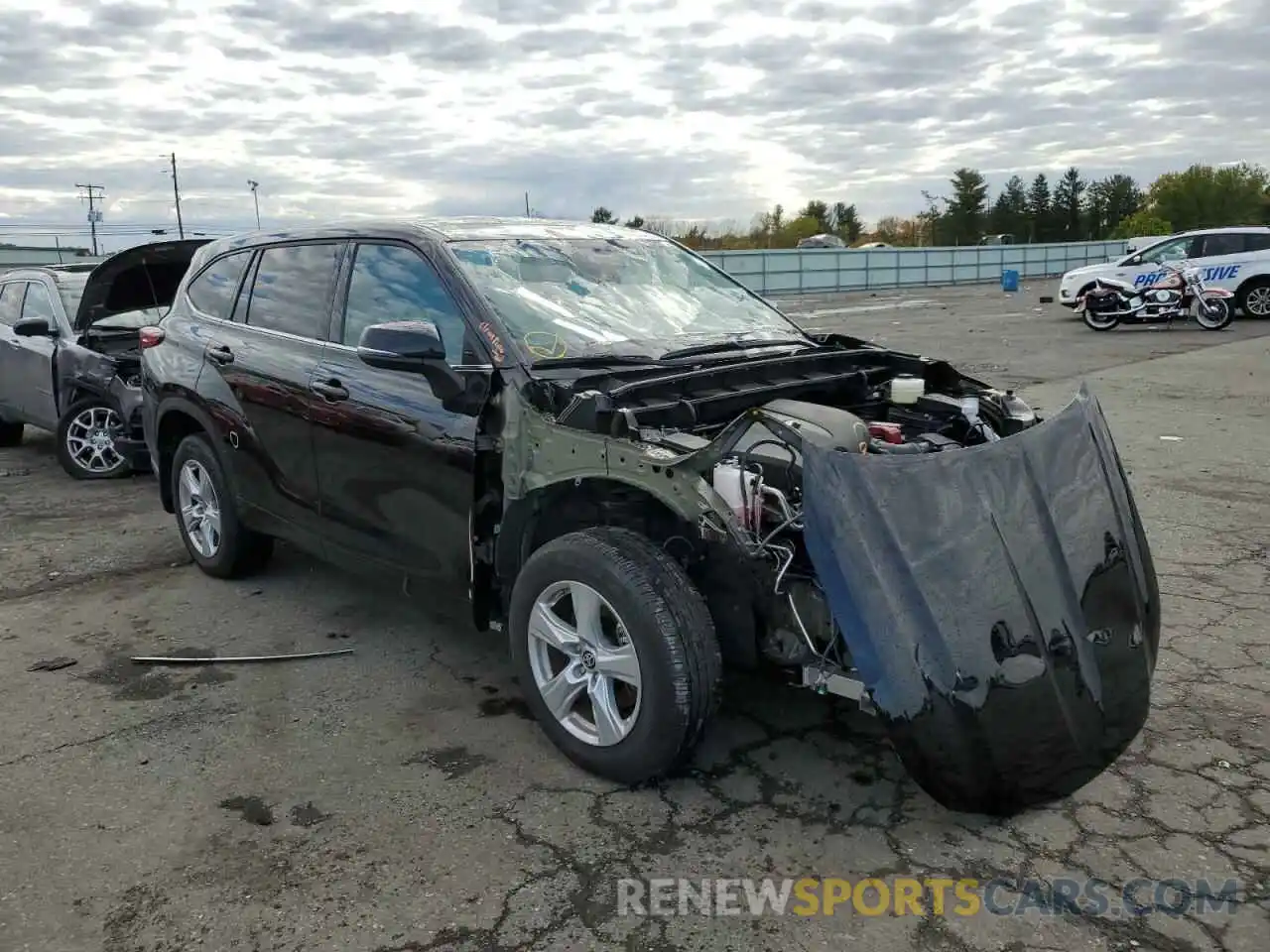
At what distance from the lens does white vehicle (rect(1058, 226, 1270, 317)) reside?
19.9m

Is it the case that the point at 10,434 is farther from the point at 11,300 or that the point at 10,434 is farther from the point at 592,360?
the point at 592,360

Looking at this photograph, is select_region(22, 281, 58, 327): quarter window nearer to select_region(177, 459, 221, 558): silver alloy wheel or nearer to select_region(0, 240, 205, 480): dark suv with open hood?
select_region(0, 240, 205, 480): dark suv with open hood

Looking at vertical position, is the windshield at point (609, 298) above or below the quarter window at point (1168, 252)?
below

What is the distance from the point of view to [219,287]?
5484 millimetres

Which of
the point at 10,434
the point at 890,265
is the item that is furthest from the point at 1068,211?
the point at 10,434

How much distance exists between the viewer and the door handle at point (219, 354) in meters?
5.08

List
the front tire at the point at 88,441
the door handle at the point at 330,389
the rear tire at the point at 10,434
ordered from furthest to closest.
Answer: the rear tire at the point at 10,434
the front tire at the point at 88,441
the door handle at the point at 330,389

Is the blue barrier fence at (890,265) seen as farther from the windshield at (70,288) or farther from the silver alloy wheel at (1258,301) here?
the windshield at (70,288)

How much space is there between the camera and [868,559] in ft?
9.32

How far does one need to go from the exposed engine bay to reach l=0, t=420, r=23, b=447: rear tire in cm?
920

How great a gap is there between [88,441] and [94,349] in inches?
32.4

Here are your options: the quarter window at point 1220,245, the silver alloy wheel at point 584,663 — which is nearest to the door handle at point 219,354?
the silver alloy wheel at point 584,663

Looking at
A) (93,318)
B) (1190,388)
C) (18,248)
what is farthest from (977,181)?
(93,318)

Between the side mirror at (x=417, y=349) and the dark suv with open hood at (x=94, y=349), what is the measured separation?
5270 millimetres
